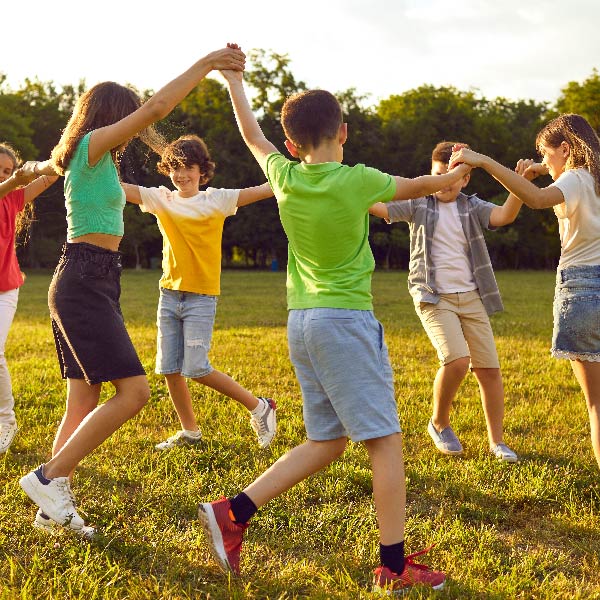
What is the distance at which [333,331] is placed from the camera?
3162 mm

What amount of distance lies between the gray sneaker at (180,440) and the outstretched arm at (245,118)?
238cm

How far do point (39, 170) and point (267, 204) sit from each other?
4780 centimetres

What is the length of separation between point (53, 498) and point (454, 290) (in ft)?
10.0

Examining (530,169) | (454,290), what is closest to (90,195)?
(530,169)

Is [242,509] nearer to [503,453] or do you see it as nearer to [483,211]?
[503,453]

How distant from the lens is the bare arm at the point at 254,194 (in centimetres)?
492

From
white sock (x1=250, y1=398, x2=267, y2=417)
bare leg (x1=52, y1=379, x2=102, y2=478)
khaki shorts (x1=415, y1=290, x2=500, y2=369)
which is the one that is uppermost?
khaki shorts (x1=415, y1=290, x2=500, y2=369)

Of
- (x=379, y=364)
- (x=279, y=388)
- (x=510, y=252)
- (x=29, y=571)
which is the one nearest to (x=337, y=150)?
(x=379, y=364)

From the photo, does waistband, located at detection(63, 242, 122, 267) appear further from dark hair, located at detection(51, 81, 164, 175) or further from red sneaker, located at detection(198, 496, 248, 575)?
red sneaker, located at detection(198, 496, 248, 575)

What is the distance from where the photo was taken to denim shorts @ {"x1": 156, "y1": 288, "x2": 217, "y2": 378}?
17.5 feet

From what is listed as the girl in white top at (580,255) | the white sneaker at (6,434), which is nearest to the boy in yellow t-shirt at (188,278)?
the white sneaker at (6,434)

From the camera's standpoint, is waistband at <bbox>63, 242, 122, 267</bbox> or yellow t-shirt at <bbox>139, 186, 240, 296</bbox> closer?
waistband at <bbox>63, 242, 122, 267</bbox>

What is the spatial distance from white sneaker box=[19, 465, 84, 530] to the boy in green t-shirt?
0.72m

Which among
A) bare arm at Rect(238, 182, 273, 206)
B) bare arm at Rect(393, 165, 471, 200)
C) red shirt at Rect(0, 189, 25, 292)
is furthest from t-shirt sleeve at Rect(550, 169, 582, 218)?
red shirt at Rect(0, 189, 25, 292)
